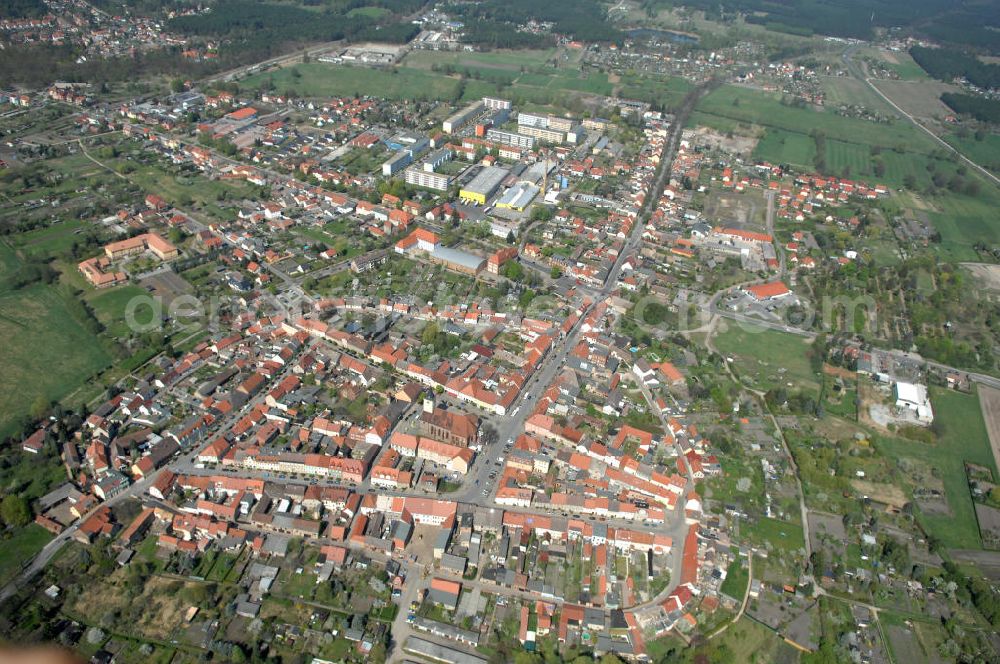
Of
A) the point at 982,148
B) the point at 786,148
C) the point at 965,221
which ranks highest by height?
the point at 982,148

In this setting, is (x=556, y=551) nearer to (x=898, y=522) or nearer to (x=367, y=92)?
(x=898, y=522)

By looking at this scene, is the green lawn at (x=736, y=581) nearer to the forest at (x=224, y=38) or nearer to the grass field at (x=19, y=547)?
the grass field at (x=19, y=547)

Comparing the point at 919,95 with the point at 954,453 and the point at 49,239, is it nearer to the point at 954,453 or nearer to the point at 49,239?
the point at 954,453

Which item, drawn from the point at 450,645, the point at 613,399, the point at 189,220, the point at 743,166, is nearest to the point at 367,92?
the point at 189,220

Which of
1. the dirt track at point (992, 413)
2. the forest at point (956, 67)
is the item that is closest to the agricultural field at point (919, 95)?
the forest at point (956, 67)

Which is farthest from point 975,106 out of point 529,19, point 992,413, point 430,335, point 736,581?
point 736,581

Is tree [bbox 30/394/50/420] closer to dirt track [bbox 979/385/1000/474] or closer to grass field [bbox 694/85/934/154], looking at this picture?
dirt track [bbox 979/385/1000/474]
